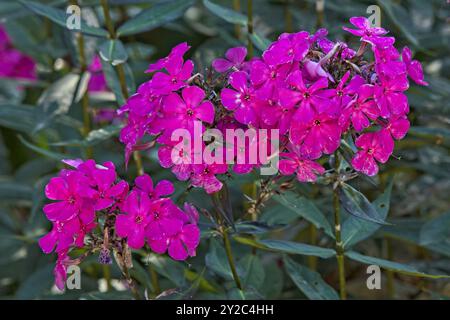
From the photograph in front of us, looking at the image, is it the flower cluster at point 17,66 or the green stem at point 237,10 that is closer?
the green stem at point 237,10

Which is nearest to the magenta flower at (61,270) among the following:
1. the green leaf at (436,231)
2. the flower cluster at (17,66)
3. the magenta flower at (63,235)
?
the magenta flower at (63,235)

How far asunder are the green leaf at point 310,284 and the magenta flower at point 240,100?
473 mm

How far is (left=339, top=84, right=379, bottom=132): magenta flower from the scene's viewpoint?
1185 mm

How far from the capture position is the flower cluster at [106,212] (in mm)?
1226

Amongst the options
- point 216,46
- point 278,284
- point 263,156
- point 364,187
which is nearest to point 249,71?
point 263,156

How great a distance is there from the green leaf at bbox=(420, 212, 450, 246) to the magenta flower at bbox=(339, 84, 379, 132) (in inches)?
22.0

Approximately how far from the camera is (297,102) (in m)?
1.17

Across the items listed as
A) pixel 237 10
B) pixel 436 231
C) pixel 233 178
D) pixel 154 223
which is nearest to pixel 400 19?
pixel 237 10

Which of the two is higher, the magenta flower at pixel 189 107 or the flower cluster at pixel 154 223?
the magenta flower at pixel 189 107

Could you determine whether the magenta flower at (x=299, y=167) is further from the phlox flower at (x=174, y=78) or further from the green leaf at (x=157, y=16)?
the green leaf at (x=157, y=16)

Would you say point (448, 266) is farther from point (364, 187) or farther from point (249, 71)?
point (249, 71)

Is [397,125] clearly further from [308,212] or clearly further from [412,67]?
[308,212]

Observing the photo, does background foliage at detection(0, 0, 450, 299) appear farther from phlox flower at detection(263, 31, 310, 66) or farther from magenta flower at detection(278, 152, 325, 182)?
phlox flower at detection(263, 31, 310, 66)

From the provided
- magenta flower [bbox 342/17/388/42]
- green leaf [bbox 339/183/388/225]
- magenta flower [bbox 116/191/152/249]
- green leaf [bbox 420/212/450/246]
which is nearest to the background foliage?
green leaf [bbox 420/212/450/246]
